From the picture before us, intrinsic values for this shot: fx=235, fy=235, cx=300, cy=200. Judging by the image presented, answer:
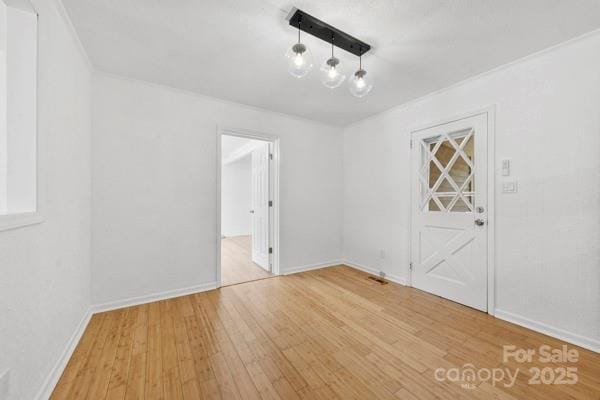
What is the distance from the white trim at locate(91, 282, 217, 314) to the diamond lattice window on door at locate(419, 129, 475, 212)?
9.83 ft

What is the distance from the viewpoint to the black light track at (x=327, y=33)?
1.67m

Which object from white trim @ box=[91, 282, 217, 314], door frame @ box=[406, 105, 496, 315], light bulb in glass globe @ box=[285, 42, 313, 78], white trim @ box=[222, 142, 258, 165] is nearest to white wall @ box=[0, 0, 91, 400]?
white trim @ box=[91, 282, 217, 314]

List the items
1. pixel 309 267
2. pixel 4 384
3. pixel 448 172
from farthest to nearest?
pixel 309 267 < pixel 448 172 < pixel 4 384

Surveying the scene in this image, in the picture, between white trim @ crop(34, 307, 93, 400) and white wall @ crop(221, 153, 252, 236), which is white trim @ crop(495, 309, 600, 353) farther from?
white wall @ crop(221, 153, 252, 236)

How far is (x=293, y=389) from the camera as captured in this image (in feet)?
4.79

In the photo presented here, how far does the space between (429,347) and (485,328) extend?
0.71 m

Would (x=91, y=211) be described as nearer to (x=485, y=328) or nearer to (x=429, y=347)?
(x=429, y=347)

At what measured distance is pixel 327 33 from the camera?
1818 mm

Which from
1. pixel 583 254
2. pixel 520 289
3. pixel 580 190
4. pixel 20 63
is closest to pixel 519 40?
pixel 580 190

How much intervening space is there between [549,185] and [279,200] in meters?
2.94

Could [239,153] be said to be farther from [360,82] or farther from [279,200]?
[360,82]

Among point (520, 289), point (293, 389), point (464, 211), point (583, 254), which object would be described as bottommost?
A: point (293, 389)

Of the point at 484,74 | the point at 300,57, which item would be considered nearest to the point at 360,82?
the point at 300,57

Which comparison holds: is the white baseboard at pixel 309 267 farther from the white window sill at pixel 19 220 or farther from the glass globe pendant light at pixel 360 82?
the white window sill at pixel 19 220
